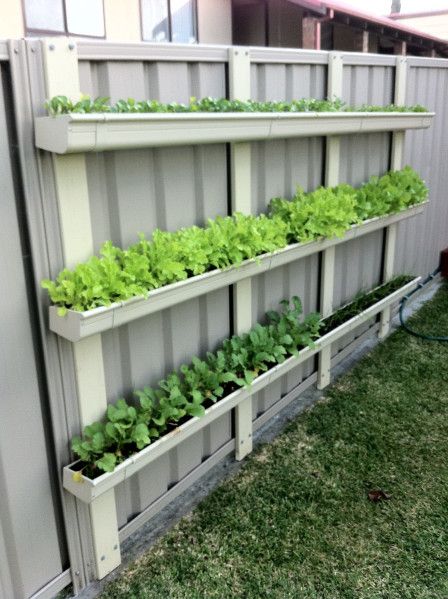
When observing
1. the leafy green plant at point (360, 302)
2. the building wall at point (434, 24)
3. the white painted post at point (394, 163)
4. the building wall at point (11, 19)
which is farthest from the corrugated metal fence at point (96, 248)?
the building wall at point (434, 24)

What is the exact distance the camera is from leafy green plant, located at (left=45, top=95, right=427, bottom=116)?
1.81 meters

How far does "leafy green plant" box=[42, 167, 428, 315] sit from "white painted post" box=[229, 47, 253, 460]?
153 millimetres

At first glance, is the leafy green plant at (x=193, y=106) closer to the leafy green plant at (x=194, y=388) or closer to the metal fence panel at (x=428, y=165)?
the leafy green plant at (x=194, y=388)

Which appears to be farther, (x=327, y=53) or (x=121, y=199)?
(x=327, y=53)

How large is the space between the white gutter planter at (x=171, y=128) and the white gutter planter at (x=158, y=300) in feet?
1.73

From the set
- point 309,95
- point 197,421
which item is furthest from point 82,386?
point 309,95

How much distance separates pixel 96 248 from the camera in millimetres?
2158

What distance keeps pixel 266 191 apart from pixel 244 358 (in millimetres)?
893

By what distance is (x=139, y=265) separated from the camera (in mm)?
2088

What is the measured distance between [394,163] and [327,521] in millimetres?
2743

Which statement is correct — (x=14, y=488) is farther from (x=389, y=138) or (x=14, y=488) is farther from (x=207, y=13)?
(x=207, y=13)

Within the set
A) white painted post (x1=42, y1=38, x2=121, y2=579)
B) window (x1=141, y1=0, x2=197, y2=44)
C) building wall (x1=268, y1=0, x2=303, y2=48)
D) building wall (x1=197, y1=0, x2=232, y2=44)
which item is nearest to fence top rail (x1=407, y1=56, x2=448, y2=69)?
white painted post (x1=42, y1=38, x2=121, y2=579)

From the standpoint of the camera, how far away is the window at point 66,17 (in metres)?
8.08

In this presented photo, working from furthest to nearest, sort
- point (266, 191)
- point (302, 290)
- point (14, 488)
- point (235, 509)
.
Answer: point (302, 290), point (266, 191), point (235, 509), point (14, 488)
